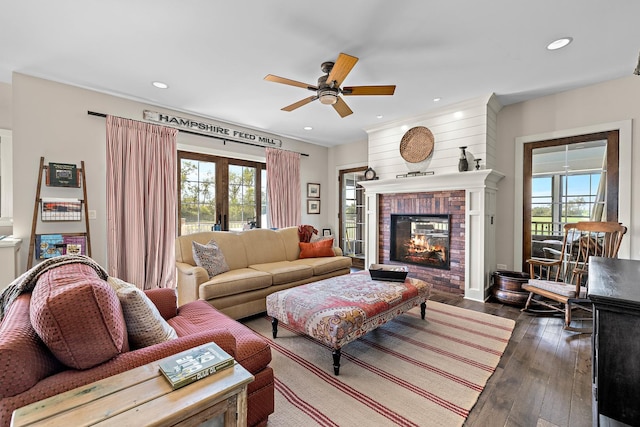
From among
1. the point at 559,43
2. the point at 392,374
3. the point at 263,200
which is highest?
the point at 559,43

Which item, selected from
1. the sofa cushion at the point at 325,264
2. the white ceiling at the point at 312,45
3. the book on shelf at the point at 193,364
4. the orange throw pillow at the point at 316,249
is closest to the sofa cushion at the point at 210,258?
the sofa cushion at the point at 325,264

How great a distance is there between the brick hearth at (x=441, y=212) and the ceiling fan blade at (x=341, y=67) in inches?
96.3

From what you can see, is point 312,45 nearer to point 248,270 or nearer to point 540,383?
point 248,270

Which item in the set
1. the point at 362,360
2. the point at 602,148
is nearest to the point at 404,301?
the point at 362,360

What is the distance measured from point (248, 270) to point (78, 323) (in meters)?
2.48

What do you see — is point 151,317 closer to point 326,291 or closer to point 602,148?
point 326,291

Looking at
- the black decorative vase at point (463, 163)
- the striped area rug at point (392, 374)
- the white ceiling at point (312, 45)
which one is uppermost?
the white ceiling at point (312, 45)

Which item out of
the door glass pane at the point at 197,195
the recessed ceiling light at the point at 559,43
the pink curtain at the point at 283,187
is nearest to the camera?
the recessed ceiling light at the point at 559,43

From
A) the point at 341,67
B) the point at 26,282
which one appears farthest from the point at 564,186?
the point at 26,282

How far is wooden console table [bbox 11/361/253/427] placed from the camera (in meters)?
0.78

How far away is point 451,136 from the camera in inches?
161

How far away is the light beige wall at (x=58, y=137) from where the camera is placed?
10.3 ft

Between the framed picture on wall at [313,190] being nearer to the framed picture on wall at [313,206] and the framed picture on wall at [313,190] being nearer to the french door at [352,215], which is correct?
the framed picture on wall at [313,206]

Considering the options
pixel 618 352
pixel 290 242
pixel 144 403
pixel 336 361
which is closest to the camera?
pixel 144 403
